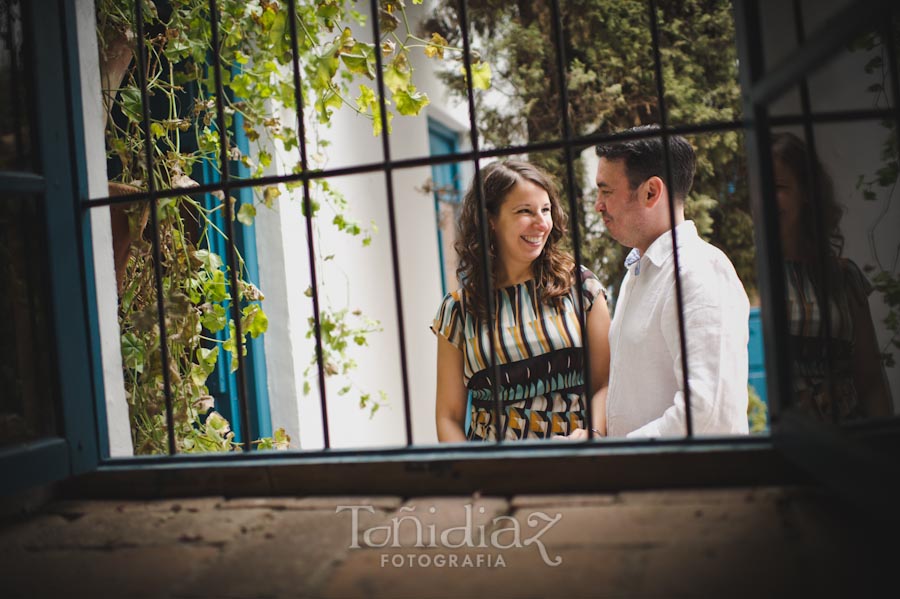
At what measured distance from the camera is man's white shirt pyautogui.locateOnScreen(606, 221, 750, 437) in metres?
2.08

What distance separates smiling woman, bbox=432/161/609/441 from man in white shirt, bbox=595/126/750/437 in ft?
0.44

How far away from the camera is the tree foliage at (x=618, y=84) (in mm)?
4297

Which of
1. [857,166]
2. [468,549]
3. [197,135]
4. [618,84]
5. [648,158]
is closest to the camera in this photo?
[468,549]

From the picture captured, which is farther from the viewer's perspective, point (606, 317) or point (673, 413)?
point (606, 317)

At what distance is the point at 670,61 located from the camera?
4359mm

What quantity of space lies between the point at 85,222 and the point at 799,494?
59.4 inches

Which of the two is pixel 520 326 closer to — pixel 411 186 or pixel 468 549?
pixel 468 549

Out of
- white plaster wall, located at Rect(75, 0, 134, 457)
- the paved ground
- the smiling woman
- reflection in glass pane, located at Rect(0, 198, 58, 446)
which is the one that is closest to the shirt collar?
the smiling woman

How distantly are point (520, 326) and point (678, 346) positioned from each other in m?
0.55

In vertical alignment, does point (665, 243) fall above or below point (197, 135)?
below

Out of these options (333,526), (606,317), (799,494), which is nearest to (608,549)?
(799,494)

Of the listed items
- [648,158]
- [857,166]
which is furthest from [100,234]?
[857,166]

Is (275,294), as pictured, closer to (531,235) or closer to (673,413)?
(531,235)

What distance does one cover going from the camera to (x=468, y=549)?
121 cm
